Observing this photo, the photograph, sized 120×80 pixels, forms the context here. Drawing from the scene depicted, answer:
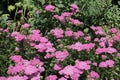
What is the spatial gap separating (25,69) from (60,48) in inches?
22.0

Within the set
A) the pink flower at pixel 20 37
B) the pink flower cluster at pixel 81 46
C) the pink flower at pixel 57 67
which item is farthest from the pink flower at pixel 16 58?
the pink flower cluster at pixel 81 46

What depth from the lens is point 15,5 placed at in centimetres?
564

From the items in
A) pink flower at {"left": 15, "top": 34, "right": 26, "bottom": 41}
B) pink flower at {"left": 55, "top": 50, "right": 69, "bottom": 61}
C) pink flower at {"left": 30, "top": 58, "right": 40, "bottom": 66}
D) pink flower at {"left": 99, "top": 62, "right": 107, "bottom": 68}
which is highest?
pink flower at {"left": 15, "top": 34, "right": 26, "bottom": 41}

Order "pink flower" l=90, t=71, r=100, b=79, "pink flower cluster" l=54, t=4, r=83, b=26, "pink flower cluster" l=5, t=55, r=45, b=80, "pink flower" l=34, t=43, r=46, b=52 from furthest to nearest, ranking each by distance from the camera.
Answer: "pink flower cluster" l=54, t=4, r=83, b=26 < "pink flower" l=34, t=43, r=46, b=52 < "pink flower" l=90, t=71, r=100, b=79 < "pink flower cluster" l=5, t=55, r=45, b=80

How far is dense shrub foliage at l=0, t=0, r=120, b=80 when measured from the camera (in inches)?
140

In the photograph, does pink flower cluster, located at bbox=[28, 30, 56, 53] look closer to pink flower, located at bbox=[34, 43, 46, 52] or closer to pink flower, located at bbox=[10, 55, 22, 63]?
pink flower, located at bbox=[34, 43, 46, 52]

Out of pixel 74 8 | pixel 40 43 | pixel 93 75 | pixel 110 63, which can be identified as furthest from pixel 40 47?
pixel 74 8

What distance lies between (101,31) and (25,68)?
3.79 ft

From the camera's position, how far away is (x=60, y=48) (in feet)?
12.8

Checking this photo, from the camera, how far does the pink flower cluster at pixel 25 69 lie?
11.3 feet

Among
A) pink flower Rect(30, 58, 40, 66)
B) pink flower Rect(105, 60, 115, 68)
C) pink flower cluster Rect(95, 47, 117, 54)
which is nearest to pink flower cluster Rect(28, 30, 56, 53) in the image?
pink flower Rect(30, 58, 40, 66)

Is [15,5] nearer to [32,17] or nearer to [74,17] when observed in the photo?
[32,17]

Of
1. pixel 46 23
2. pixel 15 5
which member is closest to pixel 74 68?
pixel 46 23

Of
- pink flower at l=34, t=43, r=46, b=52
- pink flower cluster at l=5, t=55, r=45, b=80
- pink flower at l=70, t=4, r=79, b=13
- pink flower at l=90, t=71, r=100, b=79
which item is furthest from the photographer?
pink flower at l=70, t=4, r=79, b=13
